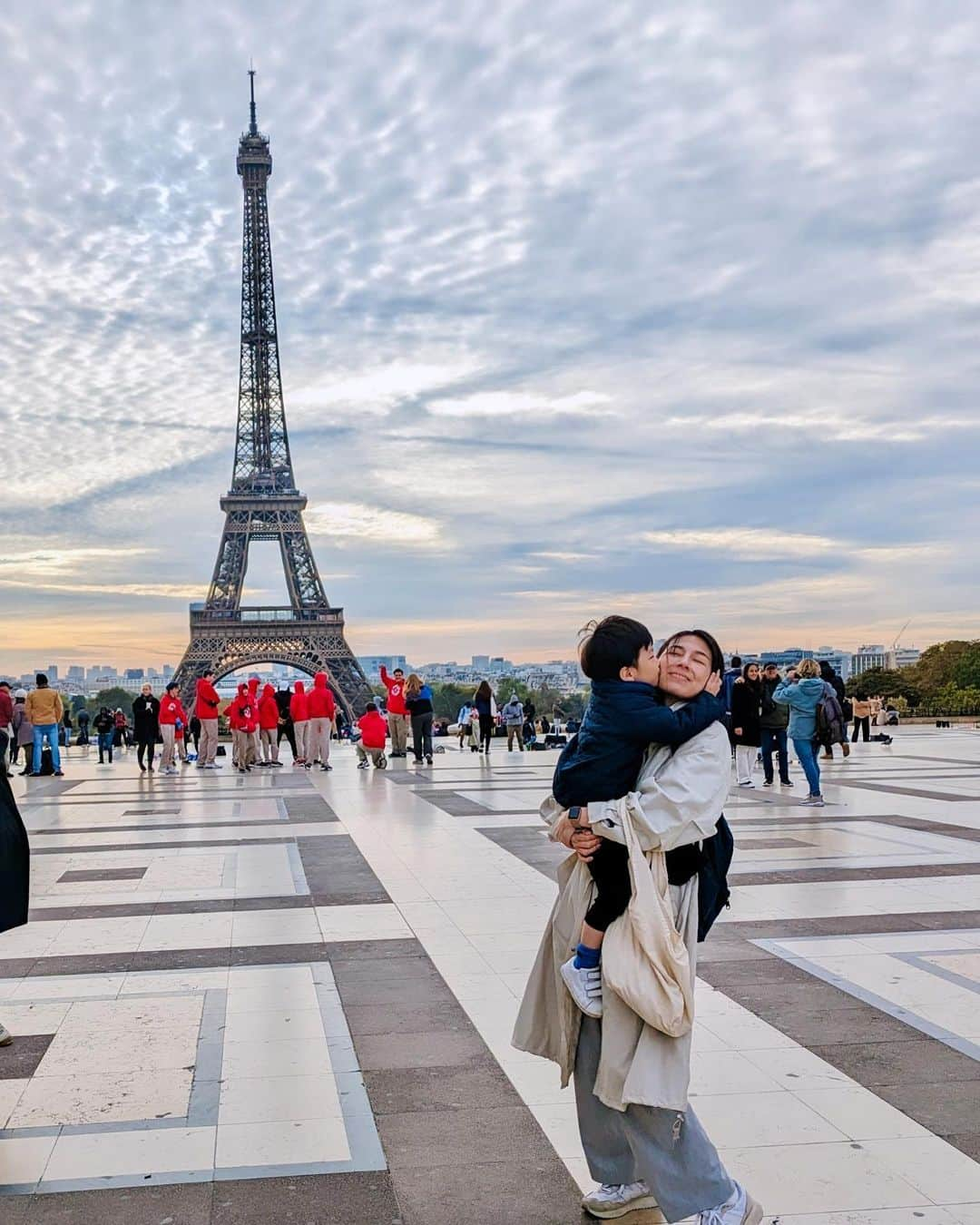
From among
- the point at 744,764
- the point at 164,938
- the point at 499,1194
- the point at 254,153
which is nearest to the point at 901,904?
the point at 164,938

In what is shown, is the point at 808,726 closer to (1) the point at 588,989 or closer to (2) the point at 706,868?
(2) the point at 706,868

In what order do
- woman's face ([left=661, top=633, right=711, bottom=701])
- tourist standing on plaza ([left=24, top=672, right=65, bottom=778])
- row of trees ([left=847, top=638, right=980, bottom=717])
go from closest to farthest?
woman's face ([left=661, top=633, right=711, bottom=701]), tourist standing on plaza ([left=24, top=672, right=65, bottom=778]), row of trees ([left=847, top=638, right=980, bottom=717])

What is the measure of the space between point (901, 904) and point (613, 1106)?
4.79m

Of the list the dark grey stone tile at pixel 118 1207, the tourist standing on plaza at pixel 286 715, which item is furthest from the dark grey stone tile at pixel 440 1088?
the tourist standing on plaza at pixel 286 715

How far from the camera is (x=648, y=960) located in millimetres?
3297

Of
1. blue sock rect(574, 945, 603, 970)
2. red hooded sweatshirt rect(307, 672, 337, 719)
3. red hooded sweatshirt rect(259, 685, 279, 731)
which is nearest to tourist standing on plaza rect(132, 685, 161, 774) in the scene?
red hooded sweatshirt rect(259, 685, 279, 731)

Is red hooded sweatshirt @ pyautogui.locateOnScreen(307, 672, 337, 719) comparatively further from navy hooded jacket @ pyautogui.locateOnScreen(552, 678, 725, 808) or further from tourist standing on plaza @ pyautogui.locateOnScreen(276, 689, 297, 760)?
navy hooded jacket @ pyautogui.locateOnScreen(552, 678, 725, 808)

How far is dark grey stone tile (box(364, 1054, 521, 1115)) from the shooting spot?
4.37 metres

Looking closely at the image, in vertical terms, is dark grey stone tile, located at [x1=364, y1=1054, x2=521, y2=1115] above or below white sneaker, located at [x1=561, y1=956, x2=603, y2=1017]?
below

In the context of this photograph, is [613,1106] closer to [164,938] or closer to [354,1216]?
[354,1216]

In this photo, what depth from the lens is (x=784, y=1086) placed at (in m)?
4.48

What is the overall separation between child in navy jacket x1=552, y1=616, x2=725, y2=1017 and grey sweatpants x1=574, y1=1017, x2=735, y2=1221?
219 millimetres

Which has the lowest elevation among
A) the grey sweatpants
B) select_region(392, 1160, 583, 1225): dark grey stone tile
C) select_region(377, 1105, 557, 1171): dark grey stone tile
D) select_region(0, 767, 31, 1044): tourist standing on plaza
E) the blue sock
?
select_region(392, 1160, 583, 1225): dark grey stone tile

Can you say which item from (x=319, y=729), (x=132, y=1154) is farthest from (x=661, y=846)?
(x=319, y=729)
